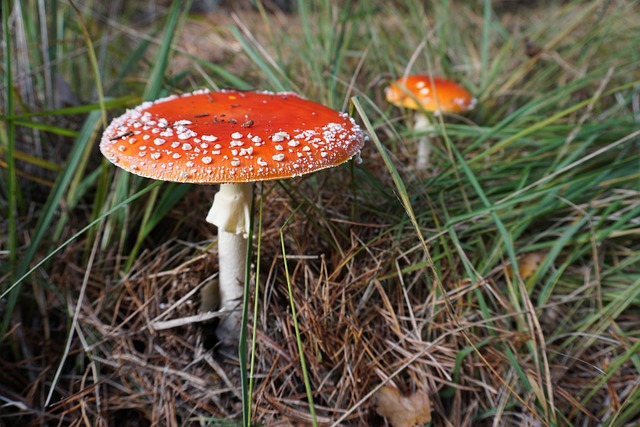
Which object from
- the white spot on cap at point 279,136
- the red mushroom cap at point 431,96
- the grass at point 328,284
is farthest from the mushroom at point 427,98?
the white spot on cap at point 279,136

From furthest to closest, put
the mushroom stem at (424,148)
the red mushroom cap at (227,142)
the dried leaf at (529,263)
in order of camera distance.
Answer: the mushroom stem at (424,148) → the dried leaf at (529,263) → the red mushroom cap at (227,142)

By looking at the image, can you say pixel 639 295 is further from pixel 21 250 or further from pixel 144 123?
pixel 21 250

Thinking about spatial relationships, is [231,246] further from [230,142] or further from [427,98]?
[427,98]

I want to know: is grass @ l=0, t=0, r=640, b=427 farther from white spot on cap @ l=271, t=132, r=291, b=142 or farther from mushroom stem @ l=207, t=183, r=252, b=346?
white spot on cap @ l=271, t=132, r=291, b=142

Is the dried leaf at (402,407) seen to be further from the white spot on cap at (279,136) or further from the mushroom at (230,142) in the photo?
the white spot on cap at (279,136)

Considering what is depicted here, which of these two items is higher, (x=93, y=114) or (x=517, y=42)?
(x=517, y=42)

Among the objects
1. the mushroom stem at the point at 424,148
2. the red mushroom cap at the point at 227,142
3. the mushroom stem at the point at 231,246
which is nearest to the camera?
the red mushroom cap at the point at 227,142

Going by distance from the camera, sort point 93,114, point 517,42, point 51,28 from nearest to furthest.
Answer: point 93,114 → point 51,28 → point 517,42

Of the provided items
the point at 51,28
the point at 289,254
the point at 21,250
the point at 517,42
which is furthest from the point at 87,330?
the point at 517,42
